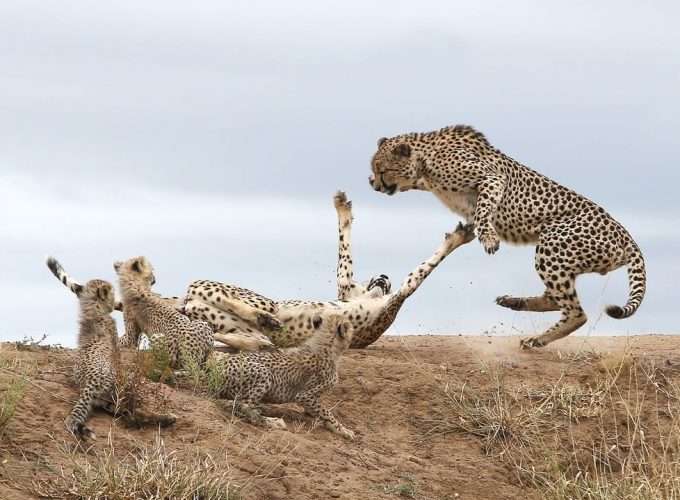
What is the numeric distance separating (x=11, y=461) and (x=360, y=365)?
319cm

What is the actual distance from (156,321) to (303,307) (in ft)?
5.29

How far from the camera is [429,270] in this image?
1016 cm

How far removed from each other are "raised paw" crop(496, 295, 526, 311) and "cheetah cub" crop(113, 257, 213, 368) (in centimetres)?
312

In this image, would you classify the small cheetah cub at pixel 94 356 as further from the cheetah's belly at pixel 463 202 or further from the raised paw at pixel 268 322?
the cheetah's belly at pixel 463 202

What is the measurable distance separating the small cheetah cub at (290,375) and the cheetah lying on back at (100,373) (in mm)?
511

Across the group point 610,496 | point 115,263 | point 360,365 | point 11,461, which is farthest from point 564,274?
point 11,461

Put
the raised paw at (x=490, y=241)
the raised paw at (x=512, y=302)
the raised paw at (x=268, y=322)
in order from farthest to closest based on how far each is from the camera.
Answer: the raised paw at (x=512, y=302), the raised paw at (x=490, y=241), the raised paw at (x=268, y=322)

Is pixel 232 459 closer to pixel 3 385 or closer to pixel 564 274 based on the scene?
pixel 3 385

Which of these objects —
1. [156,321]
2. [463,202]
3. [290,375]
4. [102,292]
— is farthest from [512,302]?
[102,292]

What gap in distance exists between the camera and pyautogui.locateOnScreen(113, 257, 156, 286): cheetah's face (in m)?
8.41

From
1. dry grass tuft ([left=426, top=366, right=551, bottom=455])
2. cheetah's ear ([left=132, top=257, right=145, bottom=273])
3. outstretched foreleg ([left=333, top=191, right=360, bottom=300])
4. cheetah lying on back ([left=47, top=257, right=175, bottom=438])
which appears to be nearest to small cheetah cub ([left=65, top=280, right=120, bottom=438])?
cheetah lying on back ([left=47, top=257, right=175, bottom=438])

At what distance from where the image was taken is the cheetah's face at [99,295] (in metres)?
7.43

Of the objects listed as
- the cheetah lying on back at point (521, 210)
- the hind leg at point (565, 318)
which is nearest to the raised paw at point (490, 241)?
the cheetah lying on back at point (521, 210)

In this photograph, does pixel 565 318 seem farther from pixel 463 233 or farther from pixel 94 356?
pixel 94 356
